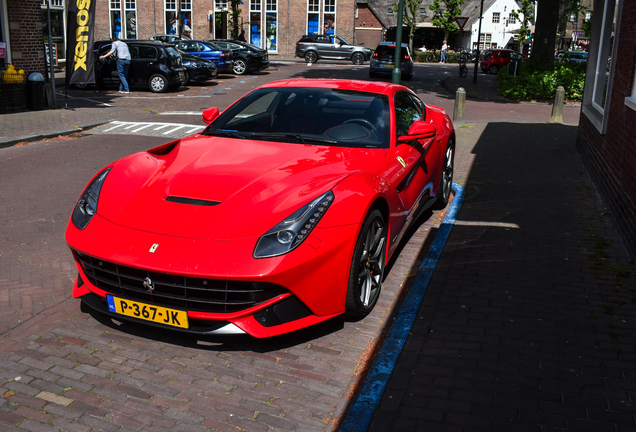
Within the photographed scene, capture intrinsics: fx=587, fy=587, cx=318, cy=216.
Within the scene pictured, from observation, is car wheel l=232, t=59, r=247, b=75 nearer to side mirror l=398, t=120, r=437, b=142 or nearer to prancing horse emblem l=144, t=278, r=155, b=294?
side mirror l=398, t=120, r=437, b=142

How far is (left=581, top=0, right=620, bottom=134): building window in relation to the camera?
8.75 metres

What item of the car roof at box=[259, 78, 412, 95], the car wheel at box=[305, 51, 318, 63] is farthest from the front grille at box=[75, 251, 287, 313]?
the car wheel at box=[305, 51, 318, 63]

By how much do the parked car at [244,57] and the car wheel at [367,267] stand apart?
2416 centimetres

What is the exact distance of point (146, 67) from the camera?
1942 centimetres

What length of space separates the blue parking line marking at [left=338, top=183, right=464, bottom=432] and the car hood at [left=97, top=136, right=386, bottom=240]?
42.3 inches

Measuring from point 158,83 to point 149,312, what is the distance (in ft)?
57.0

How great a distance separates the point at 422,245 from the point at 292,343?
235 cm

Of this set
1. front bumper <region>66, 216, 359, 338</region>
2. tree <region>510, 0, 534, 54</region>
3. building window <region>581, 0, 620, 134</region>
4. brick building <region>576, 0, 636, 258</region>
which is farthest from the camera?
tree <region>510, 0, 534, 54</region>

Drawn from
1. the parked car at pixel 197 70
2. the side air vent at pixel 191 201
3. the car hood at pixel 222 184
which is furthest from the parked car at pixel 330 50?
the side air vent at pixel 191 201

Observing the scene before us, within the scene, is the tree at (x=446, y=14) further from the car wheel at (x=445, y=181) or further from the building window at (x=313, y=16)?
the car wheel at (x=445, y=181)

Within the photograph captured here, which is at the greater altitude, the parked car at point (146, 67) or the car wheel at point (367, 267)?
the parked car at point (146, 67)

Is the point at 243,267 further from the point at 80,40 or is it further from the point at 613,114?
the point at 80,40

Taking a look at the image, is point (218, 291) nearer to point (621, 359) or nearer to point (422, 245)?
point (621, 359)

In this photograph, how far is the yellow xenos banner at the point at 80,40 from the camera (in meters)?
13.9
